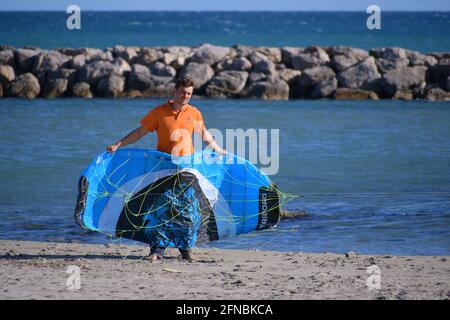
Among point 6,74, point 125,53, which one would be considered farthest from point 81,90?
point 125,53

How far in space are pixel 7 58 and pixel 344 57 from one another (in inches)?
331

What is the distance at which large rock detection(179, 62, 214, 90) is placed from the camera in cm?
2488

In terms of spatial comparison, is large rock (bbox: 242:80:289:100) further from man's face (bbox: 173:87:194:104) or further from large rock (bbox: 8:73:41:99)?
man's face (bbox: 173:87:194:104)

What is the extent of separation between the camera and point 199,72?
2500cm

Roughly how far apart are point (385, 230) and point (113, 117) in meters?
11.2

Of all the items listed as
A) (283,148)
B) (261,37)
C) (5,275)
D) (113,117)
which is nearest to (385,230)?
(5,275)

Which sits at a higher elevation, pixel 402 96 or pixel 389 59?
pixel 389 59

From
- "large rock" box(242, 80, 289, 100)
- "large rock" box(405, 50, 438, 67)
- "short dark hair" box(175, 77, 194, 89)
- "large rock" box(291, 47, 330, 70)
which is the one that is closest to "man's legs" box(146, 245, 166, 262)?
"short dark hair" box(175, 77, 194, 89)

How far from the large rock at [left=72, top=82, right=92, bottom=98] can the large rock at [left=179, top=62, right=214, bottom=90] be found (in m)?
2.25

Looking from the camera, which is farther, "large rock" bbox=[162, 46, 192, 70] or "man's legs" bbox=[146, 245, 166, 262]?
"large rock" bbox=[162, 46, 192, 70]

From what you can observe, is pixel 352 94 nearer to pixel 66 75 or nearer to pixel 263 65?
pixel 263 65

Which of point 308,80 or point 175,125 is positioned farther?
point 308,80

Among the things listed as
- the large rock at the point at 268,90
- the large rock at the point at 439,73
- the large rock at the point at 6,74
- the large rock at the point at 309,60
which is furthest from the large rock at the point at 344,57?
the large rock at the point at 6,74
